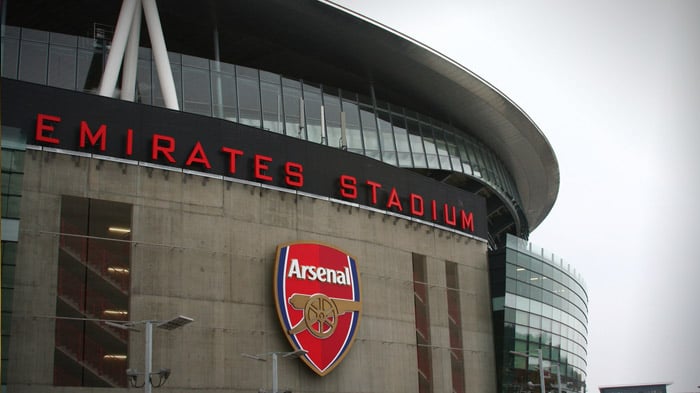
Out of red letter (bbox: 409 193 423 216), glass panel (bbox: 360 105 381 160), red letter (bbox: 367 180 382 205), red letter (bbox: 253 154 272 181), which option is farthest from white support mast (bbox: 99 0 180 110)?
red letter (bbox: 409 193 423 216)

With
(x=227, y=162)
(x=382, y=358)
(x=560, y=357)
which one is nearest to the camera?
(x=227, y=162)

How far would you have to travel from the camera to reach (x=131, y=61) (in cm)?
4634

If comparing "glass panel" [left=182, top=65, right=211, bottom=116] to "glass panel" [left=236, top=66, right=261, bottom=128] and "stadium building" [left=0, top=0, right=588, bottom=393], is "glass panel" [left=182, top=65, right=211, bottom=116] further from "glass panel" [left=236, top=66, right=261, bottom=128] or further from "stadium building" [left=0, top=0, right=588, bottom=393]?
"glass panel" [left=236, top=66, right=261, bottom=128]

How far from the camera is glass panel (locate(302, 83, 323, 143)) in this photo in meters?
53.6

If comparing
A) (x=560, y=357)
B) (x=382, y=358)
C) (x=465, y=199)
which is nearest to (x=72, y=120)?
(x=382, y=358)

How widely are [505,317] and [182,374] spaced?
22.4 meters

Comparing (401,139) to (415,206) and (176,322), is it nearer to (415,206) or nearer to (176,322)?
(415,206)

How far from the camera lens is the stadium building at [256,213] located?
37469mm

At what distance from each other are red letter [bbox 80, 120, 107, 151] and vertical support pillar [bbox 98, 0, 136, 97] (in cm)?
403

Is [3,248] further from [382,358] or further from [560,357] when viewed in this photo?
[560,357]

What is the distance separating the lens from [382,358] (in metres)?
46.9

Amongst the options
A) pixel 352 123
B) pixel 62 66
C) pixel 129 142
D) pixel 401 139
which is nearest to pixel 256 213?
pixel 129 142

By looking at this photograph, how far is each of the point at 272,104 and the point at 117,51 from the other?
10.7 metres

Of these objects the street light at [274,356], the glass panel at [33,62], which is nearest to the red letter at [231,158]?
the street light at [274,356]
